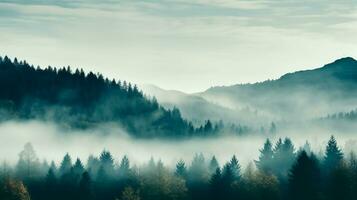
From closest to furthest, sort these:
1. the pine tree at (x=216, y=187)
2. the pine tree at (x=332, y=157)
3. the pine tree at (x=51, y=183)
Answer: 1. the pine tree at (x=216, y=187)
2. the pine tree at (x=51, y=183)
3. the pine tree at (x=332, y=157)

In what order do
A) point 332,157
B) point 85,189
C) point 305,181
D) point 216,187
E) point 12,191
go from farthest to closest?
point 332,157, point 216,187, point 85,189, point 12,191, point 305,181

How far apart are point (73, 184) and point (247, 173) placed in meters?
42.7

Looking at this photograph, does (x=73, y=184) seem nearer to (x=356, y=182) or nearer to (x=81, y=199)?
(x=81, y=199)

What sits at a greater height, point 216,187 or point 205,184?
point 216,187

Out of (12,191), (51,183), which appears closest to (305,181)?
(12,191)

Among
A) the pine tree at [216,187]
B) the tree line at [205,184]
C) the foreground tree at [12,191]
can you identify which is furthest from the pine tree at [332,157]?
the foreground tree at [12,191]

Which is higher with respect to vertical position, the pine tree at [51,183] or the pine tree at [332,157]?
the pine tree at [332,157]

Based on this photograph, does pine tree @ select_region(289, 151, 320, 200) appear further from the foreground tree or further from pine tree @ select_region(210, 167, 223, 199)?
the foreground tree

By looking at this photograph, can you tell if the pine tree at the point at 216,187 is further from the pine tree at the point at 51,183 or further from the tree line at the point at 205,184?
the pine tree at the point at 51,183

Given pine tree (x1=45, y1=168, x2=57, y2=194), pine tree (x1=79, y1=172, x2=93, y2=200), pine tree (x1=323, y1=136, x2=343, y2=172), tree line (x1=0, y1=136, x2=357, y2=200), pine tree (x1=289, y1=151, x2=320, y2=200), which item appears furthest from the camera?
pine tree (x1=323, y1=136, x2=343, y2=172)

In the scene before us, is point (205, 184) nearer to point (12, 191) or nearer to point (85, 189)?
point (85, 189)

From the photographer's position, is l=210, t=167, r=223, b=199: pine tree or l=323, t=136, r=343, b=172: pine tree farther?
l=323, t=136, r=343, b=172: pine tree

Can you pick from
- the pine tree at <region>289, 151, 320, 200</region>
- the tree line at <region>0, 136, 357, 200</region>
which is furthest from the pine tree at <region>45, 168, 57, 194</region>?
the pine tree at <region>289, 151, 320, 200</region>

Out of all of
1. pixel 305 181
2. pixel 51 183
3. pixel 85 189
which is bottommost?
pixel 85 189
